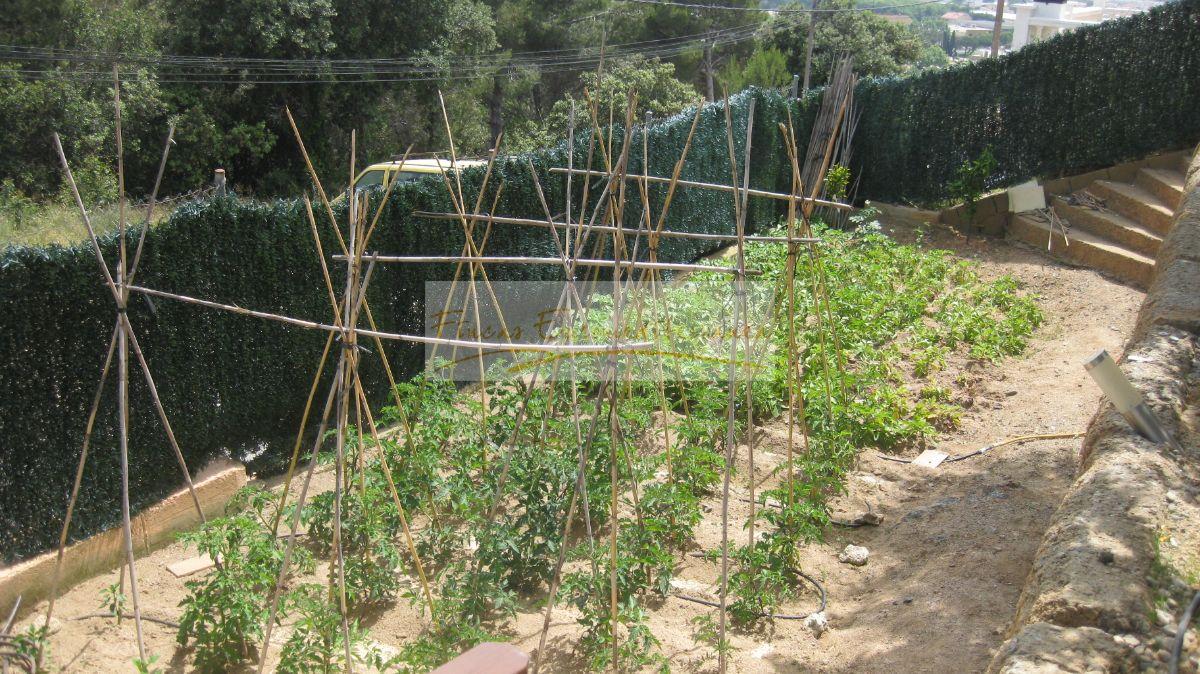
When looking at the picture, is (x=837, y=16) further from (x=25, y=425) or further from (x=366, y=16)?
(x=25, y=425)

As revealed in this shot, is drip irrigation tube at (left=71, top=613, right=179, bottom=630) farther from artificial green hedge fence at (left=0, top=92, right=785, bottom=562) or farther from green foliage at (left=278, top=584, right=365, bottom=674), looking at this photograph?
green foliage at (left=278, top=584, right=365, bottom=674)

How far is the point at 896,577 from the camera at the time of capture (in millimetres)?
4285

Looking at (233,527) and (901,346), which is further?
(901,346)

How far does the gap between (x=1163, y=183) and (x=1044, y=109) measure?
164 cm

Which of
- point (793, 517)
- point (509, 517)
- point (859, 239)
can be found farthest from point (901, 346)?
point (509, 517)

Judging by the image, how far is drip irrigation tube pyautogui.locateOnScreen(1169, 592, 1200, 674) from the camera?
2643 mm

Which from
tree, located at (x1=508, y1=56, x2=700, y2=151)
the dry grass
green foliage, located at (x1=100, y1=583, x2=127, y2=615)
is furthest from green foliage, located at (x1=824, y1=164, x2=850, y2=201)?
tree, located at (x1=508, y1=56, x2=700, y2=151)

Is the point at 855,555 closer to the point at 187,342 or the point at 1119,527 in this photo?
the point at 1119,527

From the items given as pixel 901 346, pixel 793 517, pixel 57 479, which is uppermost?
pixel 57 479

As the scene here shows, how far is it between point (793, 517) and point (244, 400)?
318 centimetres

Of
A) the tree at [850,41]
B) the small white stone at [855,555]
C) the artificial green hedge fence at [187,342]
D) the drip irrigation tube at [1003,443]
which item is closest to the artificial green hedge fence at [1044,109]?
the drip irrigation tube at [1003,443]

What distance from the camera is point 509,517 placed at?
157 inches

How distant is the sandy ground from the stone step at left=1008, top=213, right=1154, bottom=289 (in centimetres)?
271

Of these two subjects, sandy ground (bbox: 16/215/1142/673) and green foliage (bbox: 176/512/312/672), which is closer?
green foliage (bbox: 176/512/312/672)
